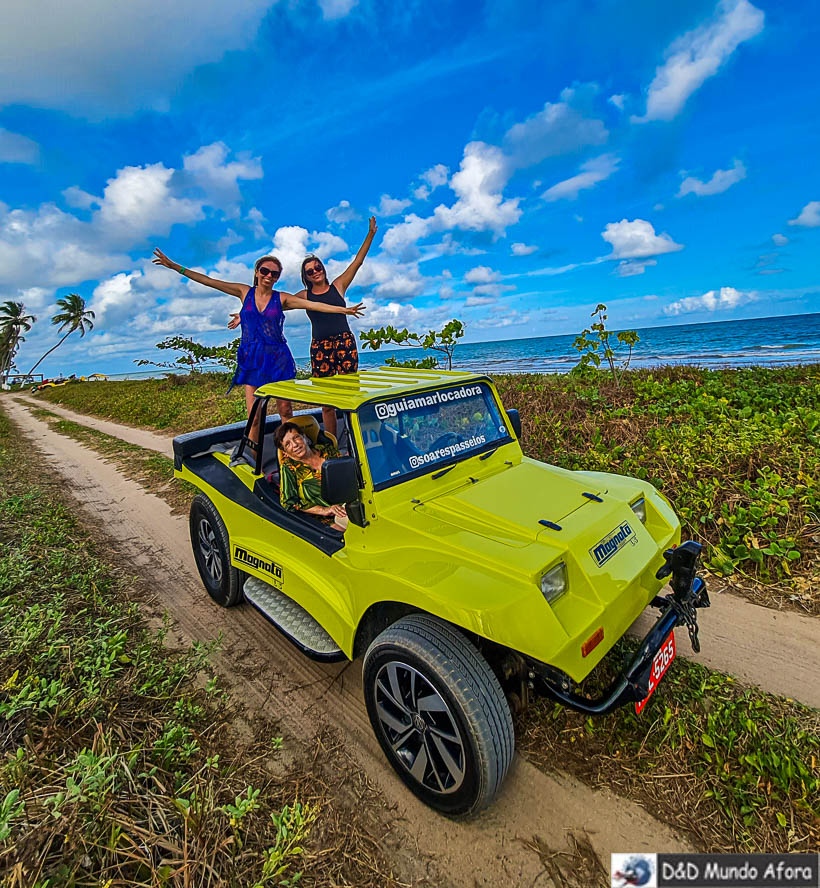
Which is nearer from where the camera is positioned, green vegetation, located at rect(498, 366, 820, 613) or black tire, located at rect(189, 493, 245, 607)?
black tire, located at rect(189, 493, 245, 607)

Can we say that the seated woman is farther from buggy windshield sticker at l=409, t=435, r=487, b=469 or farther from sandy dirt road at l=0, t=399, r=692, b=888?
sandy dirt road at l=0, t=399, r=692, b=888

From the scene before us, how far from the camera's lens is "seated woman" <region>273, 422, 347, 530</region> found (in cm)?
326

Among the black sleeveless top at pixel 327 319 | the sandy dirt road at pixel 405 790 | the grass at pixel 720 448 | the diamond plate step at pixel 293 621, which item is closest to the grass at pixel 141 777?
the sandy dirt road at pixel 405 790

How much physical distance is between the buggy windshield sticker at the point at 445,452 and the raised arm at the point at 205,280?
10.1 ft

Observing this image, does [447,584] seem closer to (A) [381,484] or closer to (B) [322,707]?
(A) [381,484]

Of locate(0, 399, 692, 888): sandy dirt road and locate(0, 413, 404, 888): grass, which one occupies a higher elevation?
locate(0, 413, 404, 888): grass

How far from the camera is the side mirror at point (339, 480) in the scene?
2.54 metres

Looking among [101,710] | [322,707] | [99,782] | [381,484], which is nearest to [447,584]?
[381,484]

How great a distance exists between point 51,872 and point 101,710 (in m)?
0.91

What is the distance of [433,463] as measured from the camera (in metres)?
3.02

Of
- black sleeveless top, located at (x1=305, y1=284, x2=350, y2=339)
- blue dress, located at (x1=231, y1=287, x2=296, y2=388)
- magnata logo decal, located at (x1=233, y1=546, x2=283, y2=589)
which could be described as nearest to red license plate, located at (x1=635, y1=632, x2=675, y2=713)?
magnata logo decal, located at (x1=233, y1=546, x2=283, y2=589)

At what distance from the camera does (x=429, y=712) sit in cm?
221

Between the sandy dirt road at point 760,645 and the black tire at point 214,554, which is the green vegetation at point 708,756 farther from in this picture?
the black tire at point 214,554

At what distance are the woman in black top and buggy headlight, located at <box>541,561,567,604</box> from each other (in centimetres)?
340
